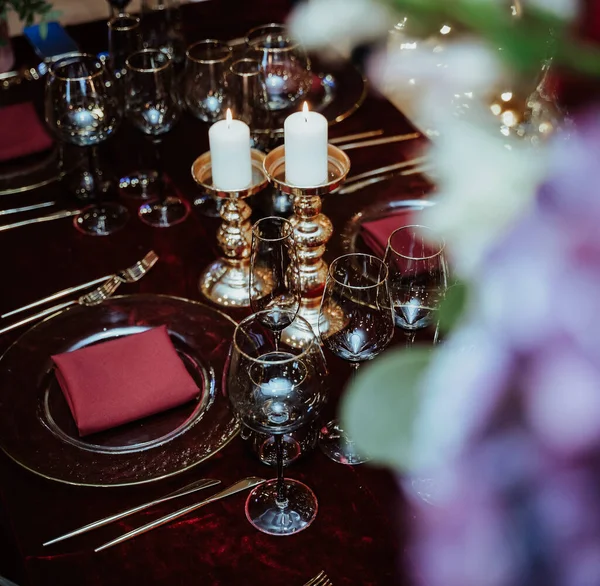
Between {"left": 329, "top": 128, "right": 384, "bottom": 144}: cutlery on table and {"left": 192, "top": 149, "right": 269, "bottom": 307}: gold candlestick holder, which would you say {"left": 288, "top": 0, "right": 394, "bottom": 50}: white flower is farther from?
{"left": 329, "top": 128, "right": 384, "bottom": 144}: cutlery on table

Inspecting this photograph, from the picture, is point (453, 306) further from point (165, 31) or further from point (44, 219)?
point (165, 31)

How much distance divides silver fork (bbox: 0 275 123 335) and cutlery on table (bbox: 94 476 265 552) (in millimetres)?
397

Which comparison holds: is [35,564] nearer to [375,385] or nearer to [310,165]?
[310,165]

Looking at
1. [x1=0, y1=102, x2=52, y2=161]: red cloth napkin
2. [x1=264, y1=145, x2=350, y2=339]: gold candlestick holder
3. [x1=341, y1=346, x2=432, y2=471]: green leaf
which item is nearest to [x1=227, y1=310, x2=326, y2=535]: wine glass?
[x1=264, y1=145, x2=350, y2=339]: gold candlestick holder

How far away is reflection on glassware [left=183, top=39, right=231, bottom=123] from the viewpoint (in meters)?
1.30

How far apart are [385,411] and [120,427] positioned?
77 centimetres

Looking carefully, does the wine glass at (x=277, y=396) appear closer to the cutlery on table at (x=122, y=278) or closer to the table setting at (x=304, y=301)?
the table setting at (x=304, y=301)

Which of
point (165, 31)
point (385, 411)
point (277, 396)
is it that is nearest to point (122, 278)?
point (277, 396)

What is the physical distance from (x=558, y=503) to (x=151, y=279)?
1.06 metres

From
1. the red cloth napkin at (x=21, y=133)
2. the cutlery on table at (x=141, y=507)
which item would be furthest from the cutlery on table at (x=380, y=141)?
the cutlery on table at (x=141, y=507)

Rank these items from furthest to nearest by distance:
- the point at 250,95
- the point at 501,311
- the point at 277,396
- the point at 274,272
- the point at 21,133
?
1. the point at 21,133
2. the point at 250,95
3. the point at 274,272
4. the point at 277,396
5. the point at 501,311

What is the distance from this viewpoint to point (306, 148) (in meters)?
1.03

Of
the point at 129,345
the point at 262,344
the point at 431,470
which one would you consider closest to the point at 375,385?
the point at 431,470

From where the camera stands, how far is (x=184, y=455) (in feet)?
2.88
